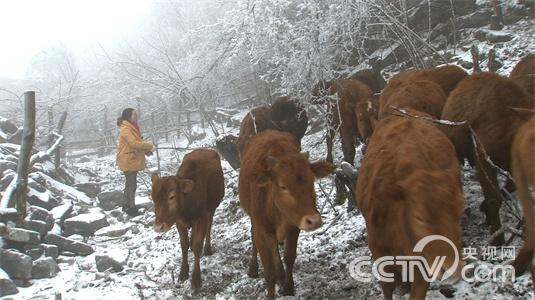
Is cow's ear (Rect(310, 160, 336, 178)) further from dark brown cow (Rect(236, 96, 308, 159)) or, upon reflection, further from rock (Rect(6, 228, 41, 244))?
rock (Rect(6, 228, 41, 244))

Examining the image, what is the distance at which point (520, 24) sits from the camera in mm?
12023

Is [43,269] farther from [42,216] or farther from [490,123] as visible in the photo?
[490,123]

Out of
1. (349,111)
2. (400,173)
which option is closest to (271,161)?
(400,173)

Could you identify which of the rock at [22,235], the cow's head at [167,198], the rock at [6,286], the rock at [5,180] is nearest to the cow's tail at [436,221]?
the cow's head at [167,198]

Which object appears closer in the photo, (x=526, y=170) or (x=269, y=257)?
(x=526, y=170)

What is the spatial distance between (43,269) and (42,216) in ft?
7.47

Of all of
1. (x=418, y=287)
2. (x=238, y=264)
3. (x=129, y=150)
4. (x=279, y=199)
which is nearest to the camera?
(x=418, y=287)

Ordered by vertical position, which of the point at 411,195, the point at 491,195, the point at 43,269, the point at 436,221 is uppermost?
the point at 411,195

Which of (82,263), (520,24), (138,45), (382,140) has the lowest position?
(82,263)

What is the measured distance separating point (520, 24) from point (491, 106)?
9.18 meters

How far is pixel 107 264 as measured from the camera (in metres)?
7.70

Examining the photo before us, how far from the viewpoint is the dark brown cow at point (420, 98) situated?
5.45 metres

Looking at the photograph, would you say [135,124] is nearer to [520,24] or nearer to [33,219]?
[33,219]

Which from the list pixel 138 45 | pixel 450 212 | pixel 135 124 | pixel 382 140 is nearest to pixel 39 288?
pixel 135 124
